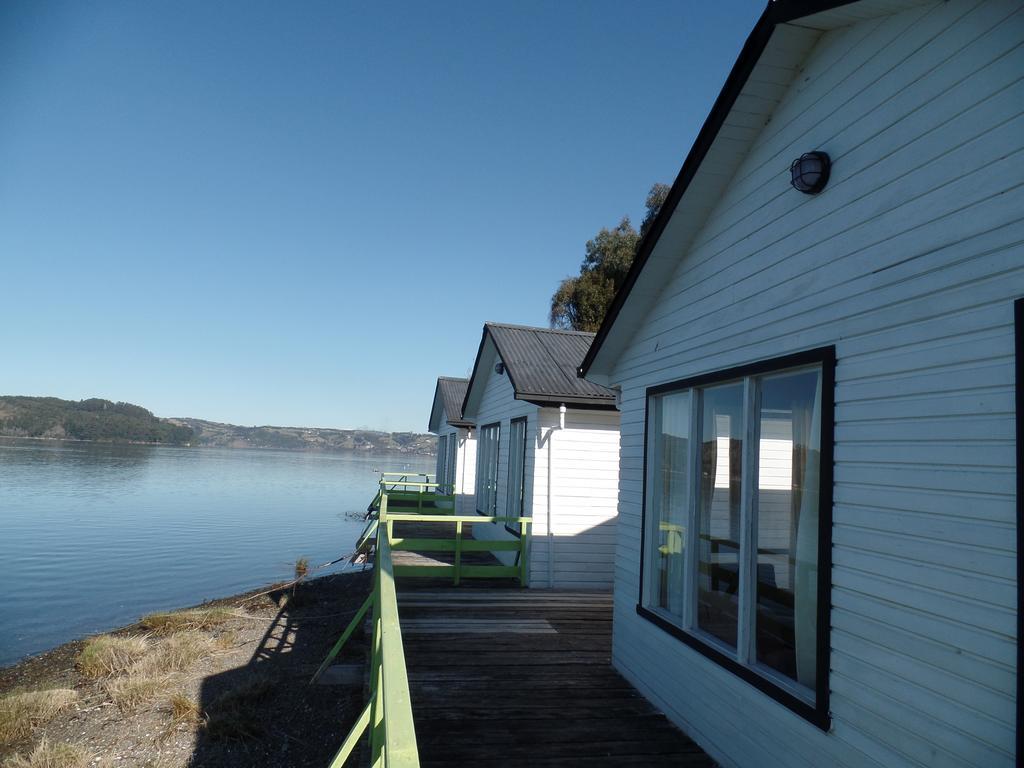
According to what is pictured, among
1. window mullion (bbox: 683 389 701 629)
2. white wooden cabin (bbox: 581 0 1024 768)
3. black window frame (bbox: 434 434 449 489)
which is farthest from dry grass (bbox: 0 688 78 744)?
black window frame (bbox: 434 434 449 489)

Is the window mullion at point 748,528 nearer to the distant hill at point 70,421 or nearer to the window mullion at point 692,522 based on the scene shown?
the window mullion at point 692,522

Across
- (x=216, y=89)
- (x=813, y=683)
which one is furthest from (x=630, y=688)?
(x=216, y=89)

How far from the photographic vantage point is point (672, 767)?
3.86m

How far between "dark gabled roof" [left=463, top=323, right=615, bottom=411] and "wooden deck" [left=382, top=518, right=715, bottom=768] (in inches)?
122

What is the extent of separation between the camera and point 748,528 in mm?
3826

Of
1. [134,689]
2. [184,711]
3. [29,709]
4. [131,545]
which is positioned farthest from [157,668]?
[131,545]

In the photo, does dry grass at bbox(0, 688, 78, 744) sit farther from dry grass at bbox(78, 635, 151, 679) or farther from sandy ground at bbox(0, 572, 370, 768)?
dry grass at bbox(78, 635, 151, 679)

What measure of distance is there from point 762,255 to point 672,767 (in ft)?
10.1

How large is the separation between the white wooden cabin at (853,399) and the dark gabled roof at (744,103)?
13mm

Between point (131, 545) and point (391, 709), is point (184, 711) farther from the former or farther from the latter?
point (131, 545)

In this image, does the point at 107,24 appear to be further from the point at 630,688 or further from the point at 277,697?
the point at 630,688

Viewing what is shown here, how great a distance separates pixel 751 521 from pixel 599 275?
27.1 m

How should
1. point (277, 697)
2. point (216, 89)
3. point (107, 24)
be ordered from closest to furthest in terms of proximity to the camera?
point (277, 697) < point (107, 24) < point (216, 89)

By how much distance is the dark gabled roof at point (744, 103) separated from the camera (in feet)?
10.7
